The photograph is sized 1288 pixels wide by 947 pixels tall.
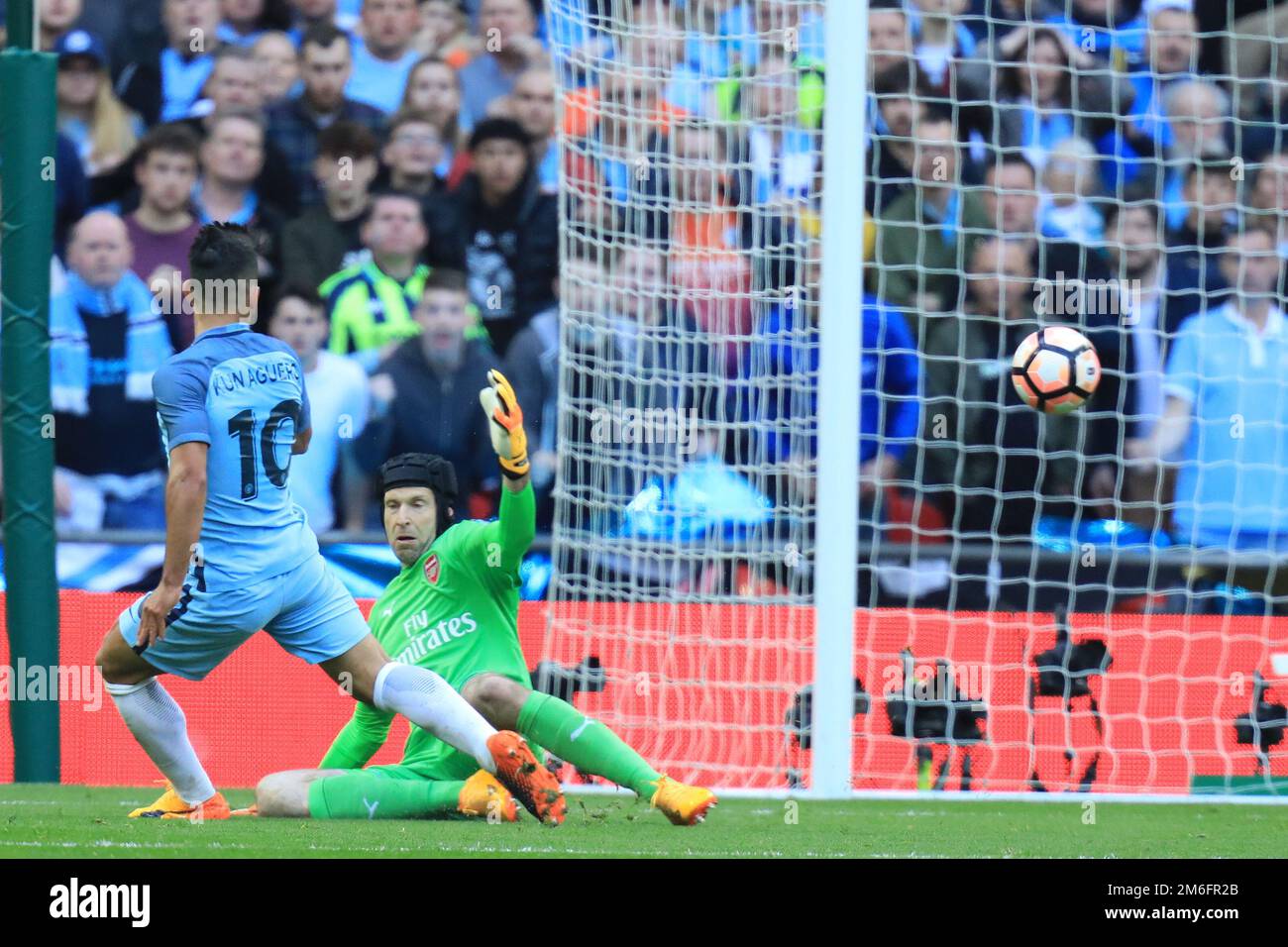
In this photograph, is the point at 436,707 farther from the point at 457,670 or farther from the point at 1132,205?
the point at 1132,205

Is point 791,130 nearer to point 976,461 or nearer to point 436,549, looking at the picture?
point 976,461

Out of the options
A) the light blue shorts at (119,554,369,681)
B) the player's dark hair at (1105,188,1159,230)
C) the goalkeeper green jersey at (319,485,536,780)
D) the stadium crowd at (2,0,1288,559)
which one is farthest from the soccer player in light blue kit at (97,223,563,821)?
the player's dark hair at (1105,188,1159,230)

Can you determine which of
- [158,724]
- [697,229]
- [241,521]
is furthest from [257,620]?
[697,229]

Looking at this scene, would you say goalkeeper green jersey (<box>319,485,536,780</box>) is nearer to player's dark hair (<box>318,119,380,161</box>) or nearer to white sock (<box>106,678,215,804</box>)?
white sock (<box>106,678,215,804</box>)

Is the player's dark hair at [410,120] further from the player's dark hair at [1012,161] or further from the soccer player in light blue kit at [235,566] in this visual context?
the soccer player in light blue kit at [235,566]

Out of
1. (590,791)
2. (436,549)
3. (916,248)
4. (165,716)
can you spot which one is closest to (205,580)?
(165,716)

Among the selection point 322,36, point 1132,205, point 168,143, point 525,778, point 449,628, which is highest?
point 322,36

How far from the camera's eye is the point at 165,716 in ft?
17.9

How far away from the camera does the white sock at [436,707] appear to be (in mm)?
5340

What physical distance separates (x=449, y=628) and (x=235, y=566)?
91 centimetres

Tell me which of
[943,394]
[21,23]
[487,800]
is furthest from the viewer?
[943,394]

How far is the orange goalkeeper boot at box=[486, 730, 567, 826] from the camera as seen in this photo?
209 inches

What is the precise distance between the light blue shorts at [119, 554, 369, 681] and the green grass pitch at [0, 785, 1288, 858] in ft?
1.59

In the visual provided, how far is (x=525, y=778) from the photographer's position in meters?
5.37
